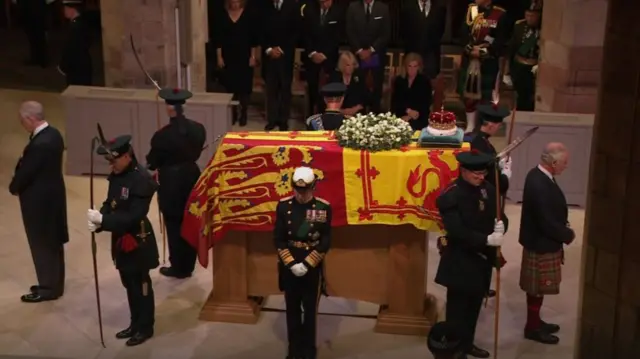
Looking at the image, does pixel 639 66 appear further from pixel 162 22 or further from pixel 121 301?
pixel 162 22

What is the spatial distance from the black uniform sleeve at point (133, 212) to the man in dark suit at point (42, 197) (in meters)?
0.98

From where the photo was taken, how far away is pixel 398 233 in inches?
299

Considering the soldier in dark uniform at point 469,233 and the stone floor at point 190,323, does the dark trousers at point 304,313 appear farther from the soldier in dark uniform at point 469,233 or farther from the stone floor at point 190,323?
the soldier in dark uniform at point 469,233

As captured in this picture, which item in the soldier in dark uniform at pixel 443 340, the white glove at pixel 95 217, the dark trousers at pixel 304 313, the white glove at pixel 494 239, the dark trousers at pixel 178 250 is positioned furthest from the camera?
the dark trousers at pixel 178 250

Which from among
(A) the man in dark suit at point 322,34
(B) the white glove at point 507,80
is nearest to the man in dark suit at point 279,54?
(A) the man in dark suit at point 322,34

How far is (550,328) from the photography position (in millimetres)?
7809

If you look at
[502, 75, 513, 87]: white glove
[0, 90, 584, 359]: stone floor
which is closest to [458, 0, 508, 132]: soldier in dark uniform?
[502, 75, 513, 87]: white glove

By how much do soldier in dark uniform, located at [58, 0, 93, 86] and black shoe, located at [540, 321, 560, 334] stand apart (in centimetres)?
645

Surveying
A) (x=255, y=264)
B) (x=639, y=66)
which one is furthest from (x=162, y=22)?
(x=639, y=66)

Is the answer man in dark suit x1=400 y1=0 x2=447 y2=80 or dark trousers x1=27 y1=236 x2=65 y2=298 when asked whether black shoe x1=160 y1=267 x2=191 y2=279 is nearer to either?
dark trousers x1=27 y1=236 x2=65 y2=298

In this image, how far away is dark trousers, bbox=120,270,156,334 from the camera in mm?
7484

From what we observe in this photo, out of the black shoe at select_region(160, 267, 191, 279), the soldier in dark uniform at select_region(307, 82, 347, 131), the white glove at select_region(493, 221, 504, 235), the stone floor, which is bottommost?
the stone floor

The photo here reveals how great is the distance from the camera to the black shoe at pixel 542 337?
7.69 m

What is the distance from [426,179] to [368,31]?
4453 millimetres
